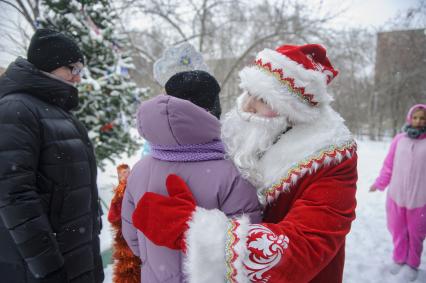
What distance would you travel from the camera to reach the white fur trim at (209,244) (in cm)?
103

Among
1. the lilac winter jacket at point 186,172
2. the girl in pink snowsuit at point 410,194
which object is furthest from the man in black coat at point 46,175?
the girl in pink snowsuit at point 410,194

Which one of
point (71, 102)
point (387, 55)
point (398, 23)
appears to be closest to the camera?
point (71, 102)

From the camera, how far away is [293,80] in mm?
1304

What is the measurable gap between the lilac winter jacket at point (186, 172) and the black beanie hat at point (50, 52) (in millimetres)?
→ 1082

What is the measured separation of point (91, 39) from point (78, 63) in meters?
3.06

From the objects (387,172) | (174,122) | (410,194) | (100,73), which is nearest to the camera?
(174,122)

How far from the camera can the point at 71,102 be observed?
6.69 feet

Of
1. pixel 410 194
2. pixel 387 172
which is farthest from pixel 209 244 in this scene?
pixel 387 172

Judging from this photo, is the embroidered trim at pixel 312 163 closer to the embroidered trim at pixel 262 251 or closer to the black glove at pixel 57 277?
the embroidered trim at pixel 262 251

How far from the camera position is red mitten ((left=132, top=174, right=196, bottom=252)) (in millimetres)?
1050

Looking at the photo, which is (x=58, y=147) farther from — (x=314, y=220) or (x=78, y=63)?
(x=314, y=220)

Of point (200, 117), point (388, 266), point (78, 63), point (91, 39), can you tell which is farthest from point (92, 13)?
point (388, 266)

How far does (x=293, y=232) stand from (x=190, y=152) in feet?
1.55

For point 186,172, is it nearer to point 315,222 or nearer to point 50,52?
point 315,222
